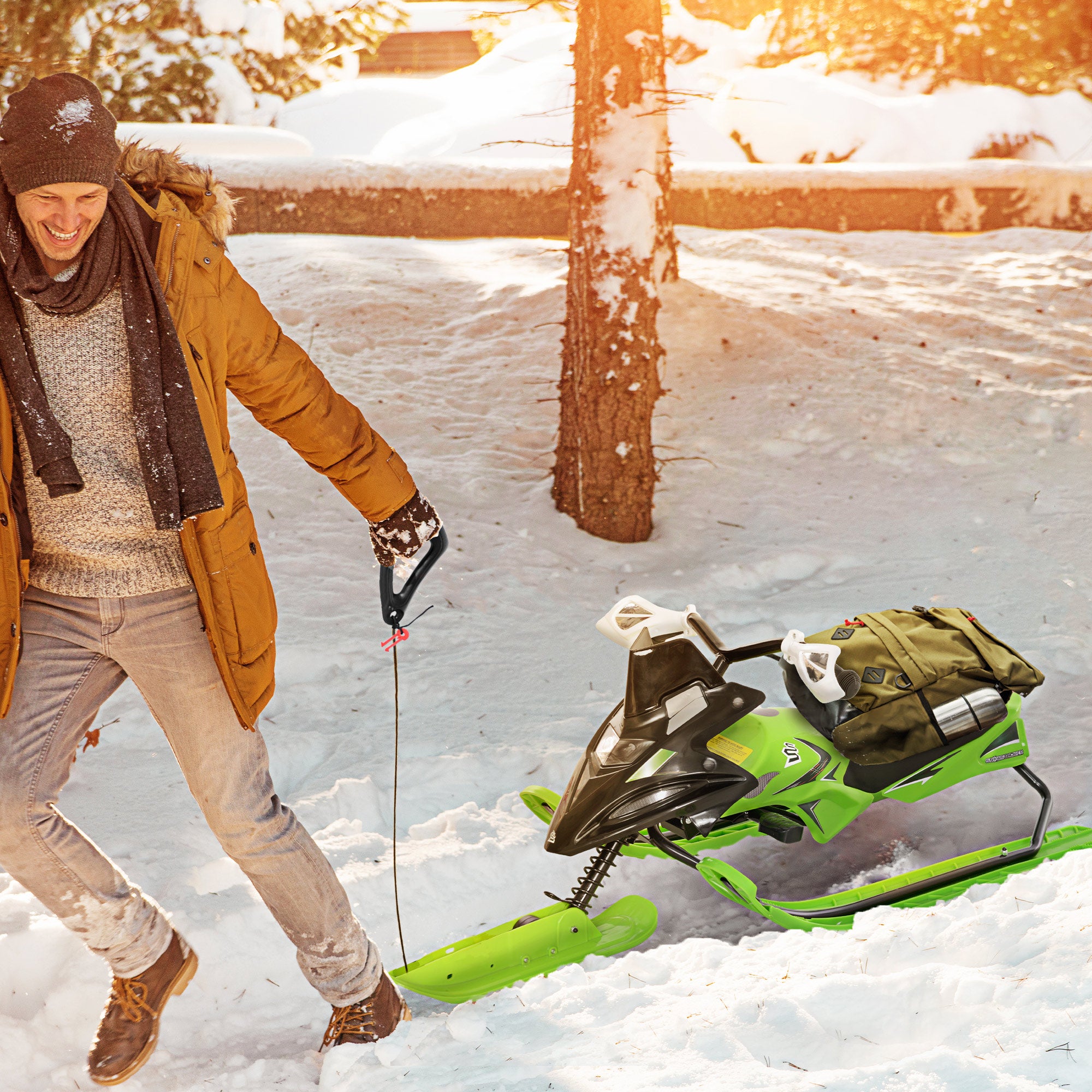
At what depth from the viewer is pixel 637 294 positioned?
553 centimetres

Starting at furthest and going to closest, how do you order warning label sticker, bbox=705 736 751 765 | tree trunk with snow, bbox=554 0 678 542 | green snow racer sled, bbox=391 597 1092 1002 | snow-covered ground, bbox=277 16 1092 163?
snow-covered ground, bbox=277 16 1092 163, tree trunk with snow, bbox=554 0 678 542, warning label sticker, bbox=705 736 751 765, green snow racer sled, bbox=391 597 1092 1002

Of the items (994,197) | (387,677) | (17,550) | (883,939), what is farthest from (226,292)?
(994,197)

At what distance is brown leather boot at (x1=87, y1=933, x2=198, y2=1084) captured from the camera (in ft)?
8.04

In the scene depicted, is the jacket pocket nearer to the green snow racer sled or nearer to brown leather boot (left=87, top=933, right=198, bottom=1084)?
brown leather boot (left=87, top=933, right=198, bottom=1084)

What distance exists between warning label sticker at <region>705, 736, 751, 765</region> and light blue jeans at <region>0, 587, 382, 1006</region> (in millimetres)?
1139

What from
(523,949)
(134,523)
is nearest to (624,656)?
(523,949)

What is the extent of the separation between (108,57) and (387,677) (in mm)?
11676

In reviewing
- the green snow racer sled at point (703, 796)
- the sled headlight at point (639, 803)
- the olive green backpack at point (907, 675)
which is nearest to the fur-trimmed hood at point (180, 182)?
the green snow racer sled at point (703, 796)

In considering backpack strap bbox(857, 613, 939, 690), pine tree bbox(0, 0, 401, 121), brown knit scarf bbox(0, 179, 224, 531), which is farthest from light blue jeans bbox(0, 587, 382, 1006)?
pine tree bbox(0, 0, 401, 121)

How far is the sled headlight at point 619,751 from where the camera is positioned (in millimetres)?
3035

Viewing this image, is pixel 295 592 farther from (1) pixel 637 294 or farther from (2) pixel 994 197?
(2) pixel 994 197

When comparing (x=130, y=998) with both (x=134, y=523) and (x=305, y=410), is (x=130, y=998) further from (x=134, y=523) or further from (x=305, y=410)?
(x=305, y=410)

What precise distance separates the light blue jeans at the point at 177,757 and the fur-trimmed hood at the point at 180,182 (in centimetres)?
79

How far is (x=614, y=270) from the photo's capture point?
5512 mm
